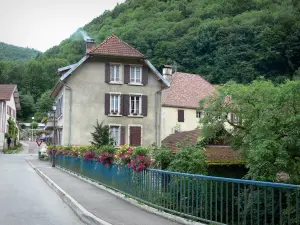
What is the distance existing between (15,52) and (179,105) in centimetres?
9506

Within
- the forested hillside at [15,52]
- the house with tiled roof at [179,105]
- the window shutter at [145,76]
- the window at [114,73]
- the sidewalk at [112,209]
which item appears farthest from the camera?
the forested hillside at [15,52]

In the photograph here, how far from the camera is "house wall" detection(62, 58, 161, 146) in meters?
34.9

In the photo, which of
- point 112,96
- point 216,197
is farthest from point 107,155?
point 112,96

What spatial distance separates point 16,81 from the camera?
11575 centimetres

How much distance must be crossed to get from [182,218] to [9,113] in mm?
61395

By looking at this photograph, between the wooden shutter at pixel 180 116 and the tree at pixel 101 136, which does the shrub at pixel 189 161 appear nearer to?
the tree at pixel 101 136

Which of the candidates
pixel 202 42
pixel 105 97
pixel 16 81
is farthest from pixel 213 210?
pixel 16 81

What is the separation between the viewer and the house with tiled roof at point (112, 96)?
115ft

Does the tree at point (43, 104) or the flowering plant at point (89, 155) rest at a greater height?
the tree at point (43, 104)

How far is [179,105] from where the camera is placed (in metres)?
48.9

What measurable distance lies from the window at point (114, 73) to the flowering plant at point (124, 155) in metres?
22.0

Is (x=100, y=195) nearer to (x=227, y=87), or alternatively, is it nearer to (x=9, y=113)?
(x=227, y=87)

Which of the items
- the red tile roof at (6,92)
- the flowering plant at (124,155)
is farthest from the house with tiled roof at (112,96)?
the red tile roof at (6,92)

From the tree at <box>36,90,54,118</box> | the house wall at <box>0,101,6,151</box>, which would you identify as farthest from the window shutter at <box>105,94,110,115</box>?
the tree at <box>36,90,54,118</box>
